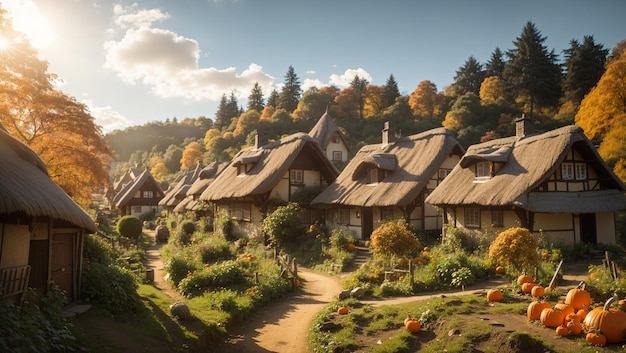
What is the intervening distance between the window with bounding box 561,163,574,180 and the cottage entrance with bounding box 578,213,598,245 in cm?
205

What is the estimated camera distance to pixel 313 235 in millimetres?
26188

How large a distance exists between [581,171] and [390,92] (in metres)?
54.6

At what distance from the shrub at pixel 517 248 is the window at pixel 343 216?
1471cm

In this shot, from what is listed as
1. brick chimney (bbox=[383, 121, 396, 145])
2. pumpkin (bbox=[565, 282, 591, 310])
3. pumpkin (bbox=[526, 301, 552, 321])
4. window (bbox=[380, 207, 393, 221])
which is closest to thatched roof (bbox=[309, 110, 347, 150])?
brick chimney (bbox=[383, 121, 396, 145])

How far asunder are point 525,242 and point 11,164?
601 inches

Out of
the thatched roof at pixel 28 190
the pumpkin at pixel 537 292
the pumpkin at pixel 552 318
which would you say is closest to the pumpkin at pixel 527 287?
the pumpkin at pixel 537 292

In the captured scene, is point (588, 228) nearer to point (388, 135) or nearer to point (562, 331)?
point (388, 135)

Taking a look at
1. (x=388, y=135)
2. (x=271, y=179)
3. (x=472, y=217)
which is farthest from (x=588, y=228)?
(x=271, y=179)

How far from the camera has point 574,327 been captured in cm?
902

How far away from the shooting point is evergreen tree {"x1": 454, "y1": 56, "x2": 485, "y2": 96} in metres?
66.1

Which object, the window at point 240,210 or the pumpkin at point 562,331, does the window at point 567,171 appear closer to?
the pumpkin at point 562,331

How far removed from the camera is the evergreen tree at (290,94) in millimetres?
81312

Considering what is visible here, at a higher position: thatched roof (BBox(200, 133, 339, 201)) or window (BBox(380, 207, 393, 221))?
thatched roof (BBox(200, 133, 339, 201))

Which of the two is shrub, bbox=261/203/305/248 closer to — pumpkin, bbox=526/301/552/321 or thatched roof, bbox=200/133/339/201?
thatched roof, bbox=200/133/339/201
